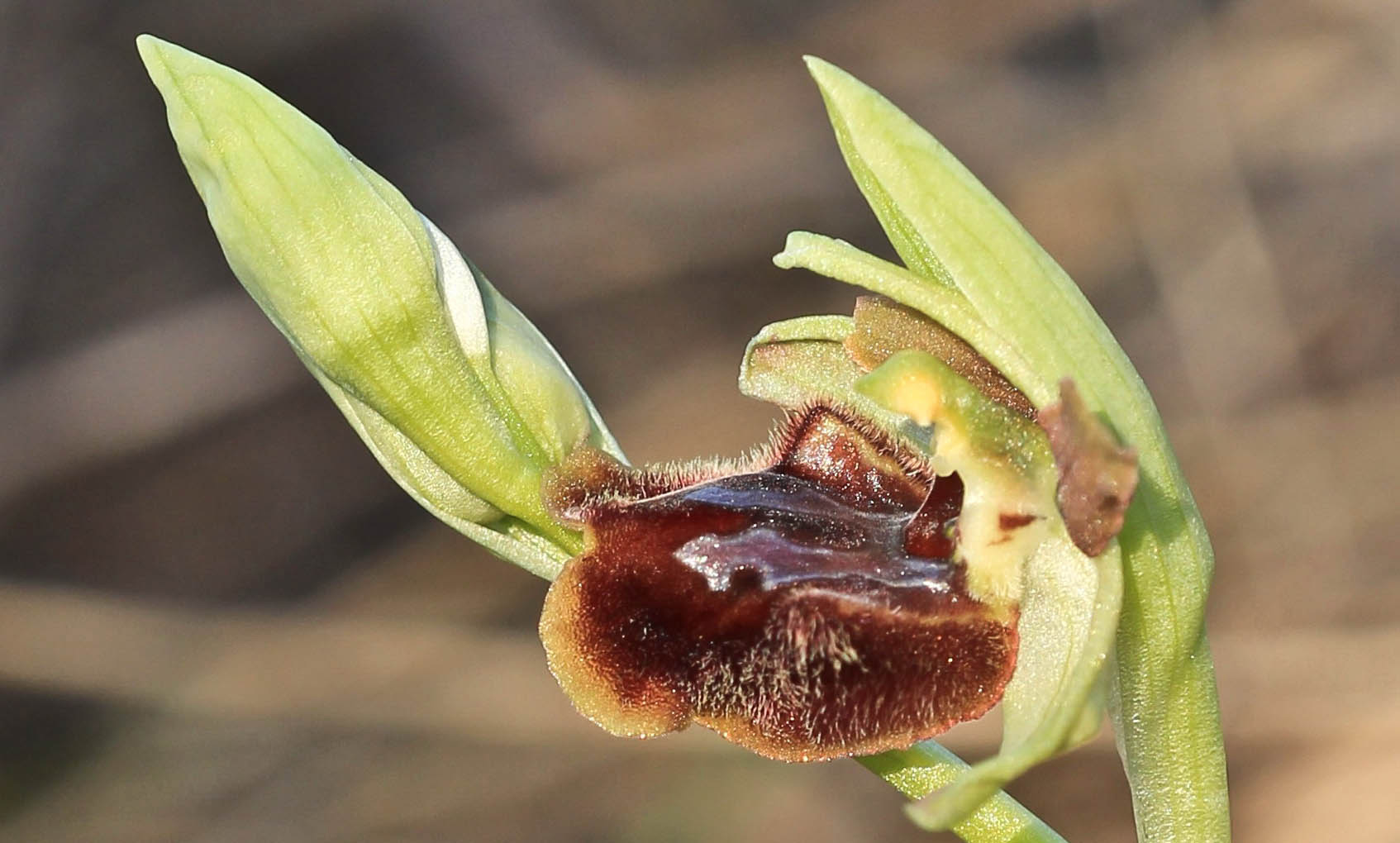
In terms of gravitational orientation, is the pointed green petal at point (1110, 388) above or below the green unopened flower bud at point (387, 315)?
above

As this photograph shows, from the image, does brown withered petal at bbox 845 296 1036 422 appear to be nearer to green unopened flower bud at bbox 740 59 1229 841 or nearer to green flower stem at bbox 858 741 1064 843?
green unopened flower bud at bbox 740 59 1229 841

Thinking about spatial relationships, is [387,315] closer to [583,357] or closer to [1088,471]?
[1088,471]

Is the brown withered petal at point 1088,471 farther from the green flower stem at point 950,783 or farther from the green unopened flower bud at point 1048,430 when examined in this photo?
the green flower stem at point 950,783

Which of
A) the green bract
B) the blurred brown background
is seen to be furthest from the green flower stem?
the blurred brown background

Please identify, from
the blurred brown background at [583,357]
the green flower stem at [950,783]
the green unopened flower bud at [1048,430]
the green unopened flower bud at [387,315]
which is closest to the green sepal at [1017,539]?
the green unopened flower bud at [1048,430]

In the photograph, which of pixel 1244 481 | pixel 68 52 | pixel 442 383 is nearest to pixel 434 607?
pixel 68 52

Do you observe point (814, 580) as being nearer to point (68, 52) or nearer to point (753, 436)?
point (753, 436)

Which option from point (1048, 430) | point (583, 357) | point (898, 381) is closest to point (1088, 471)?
point (1048, 430)
